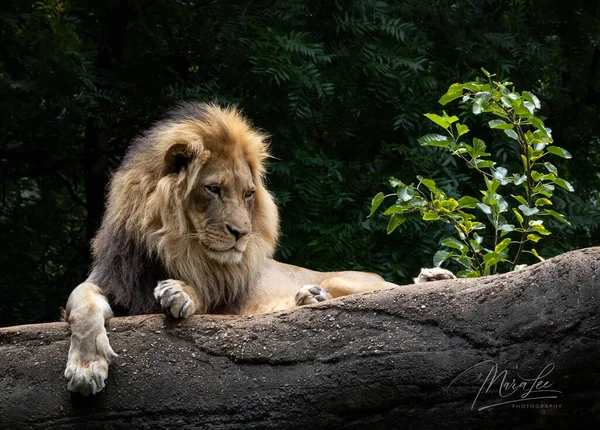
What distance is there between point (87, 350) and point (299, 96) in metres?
3.23

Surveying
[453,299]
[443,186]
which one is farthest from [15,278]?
[453,299]

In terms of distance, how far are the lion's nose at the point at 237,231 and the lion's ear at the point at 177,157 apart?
0.32 meters

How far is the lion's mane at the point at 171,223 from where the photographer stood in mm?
3838

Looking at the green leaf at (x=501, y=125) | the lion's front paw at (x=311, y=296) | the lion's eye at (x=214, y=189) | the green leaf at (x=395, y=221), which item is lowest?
the lion's front paw at (x=311, y=296)

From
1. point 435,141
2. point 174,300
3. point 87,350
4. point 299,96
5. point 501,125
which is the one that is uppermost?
point 501,125

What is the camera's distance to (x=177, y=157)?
3922mm

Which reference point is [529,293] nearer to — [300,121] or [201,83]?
[300,121]

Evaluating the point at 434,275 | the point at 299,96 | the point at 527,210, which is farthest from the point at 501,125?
the point at 299,96

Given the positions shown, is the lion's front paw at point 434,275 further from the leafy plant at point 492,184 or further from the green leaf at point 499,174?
the green leaf at point 499,174

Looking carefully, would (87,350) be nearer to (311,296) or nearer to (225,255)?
(225,255)

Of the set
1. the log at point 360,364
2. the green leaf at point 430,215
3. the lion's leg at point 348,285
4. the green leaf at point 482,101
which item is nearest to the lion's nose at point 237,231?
the log at point 360,364

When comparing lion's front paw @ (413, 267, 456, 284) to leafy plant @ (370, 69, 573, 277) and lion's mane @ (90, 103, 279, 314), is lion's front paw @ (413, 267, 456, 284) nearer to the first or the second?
leafy plant @ (370, 69, 573, 277)

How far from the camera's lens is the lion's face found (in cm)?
381

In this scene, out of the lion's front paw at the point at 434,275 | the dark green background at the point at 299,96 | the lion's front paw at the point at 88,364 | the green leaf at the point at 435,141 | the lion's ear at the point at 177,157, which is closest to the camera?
the lion's front paw at the point at 88,364
